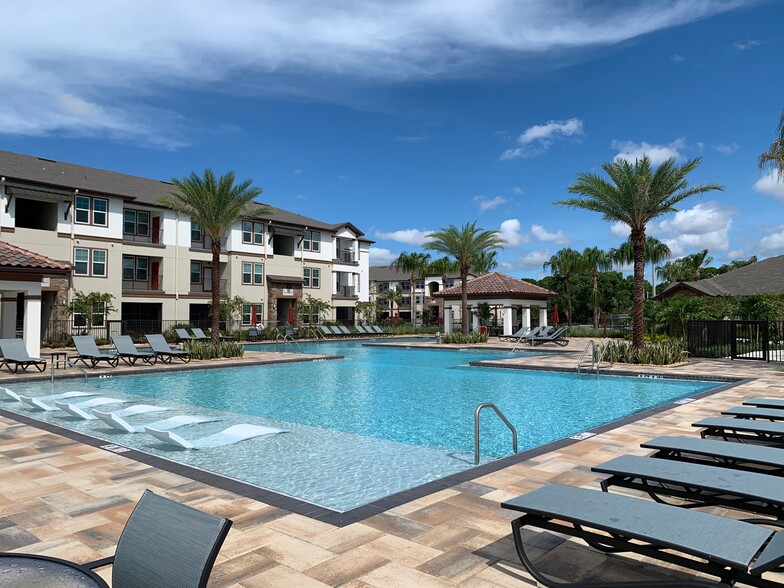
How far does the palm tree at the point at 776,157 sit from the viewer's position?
17594mm

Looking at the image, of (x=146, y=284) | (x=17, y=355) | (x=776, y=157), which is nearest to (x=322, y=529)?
(x=17, y=355)

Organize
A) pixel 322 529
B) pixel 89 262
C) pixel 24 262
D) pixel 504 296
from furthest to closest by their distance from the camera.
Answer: pixel 504 296 < pixel 89 262 < pixel 24 262 < pixel 322 529

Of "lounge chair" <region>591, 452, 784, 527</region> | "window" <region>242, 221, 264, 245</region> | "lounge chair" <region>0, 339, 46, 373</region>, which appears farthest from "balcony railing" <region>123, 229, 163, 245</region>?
"lounge chair" <region>591, 452, 784, 527</region>

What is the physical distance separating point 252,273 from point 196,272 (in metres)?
3.85

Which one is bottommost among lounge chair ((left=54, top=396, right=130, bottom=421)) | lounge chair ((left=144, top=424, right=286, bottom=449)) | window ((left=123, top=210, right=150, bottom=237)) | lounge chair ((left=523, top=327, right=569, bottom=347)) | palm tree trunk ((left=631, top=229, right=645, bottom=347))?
lounge chair ((left=144, top=424, right=286, bottom=449))

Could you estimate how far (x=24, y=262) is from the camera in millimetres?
16797

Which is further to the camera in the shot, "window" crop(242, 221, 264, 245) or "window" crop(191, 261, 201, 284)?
"window" crop(242, 221, 264, 245)

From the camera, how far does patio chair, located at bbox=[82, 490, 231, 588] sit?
2.19 meters

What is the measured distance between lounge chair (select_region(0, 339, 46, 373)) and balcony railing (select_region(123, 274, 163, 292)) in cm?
1707

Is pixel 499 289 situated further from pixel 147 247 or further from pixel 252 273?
pixel 147 247

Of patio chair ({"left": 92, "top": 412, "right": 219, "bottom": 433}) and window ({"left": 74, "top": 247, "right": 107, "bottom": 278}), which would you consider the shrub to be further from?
window ({"left": 74, "top": 247, "right": 107, "bottom": 278})

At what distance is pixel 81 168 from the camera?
33.9m

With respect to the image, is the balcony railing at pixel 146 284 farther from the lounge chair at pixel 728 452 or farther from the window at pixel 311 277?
the lounge chair at pixel 728 452

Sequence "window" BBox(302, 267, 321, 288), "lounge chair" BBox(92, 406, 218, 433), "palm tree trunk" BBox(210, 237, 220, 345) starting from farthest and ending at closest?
"window" BBox(302, 267, 321, 288), "palm tree trunk" BBox(210, 237, 220, 345), "lounge chair" BBox(92, 406, 218, 433)
